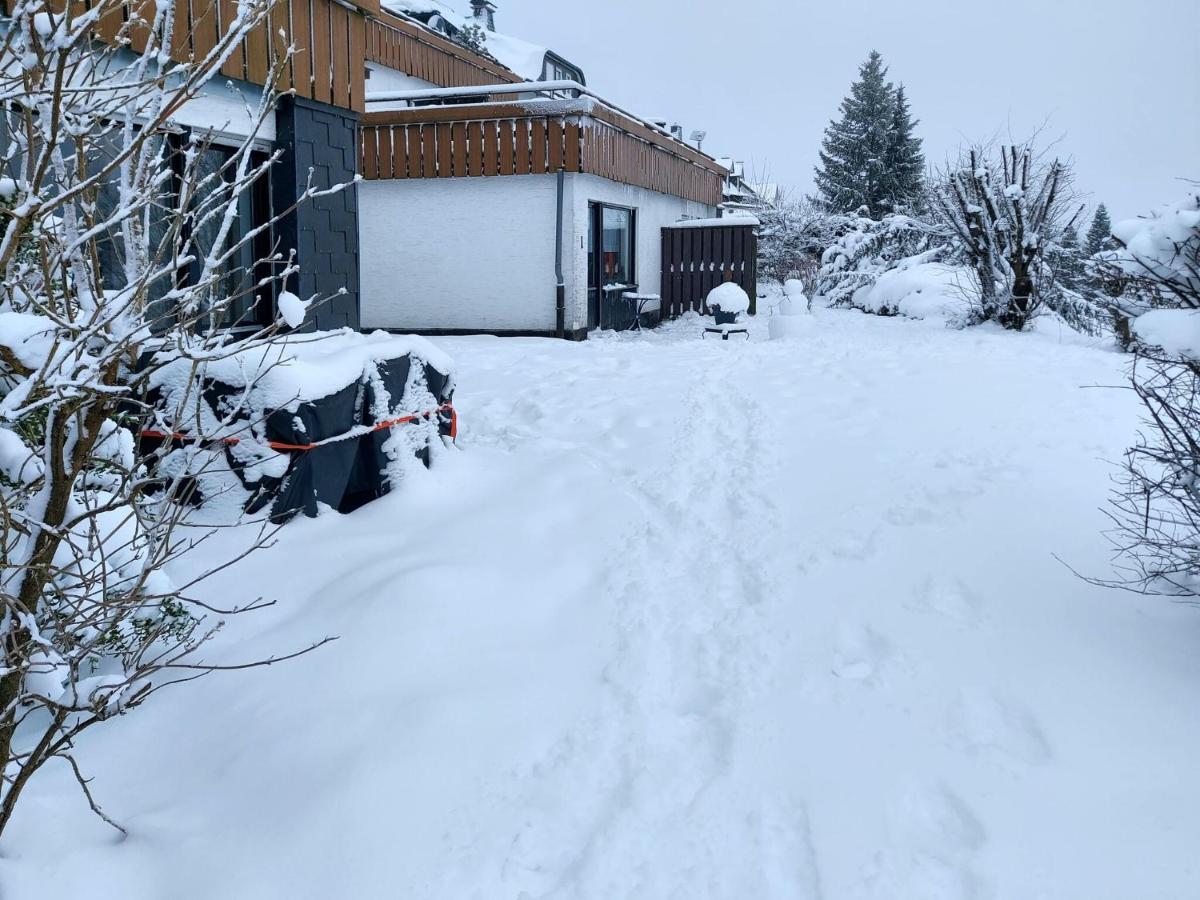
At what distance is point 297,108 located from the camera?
711 centimetres

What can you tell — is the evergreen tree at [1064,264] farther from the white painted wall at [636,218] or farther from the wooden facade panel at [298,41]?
the wooden facade panel at [298,41]

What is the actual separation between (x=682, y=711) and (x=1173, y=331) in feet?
6.71

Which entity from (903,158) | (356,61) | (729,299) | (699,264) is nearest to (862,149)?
(903,158)

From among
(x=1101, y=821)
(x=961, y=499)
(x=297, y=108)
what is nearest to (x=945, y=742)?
(x=1101, y=821)

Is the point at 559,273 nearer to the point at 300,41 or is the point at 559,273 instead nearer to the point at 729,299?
the point at 729,299

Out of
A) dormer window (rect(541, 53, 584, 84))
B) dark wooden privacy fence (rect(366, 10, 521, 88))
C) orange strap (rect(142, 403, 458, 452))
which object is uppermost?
dormer window (rect(541, 53, 584, 84))

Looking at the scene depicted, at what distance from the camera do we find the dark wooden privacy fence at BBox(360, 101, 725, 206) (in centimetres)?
1177

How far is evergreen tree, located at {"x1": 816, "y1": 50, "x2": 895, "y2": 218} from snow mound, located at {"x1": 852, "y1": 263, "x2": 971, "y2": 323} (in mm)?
15256

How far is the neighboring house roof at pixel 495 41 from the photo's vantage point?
64.5ft

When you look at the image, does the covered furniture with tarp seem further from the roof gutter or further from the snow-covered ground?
the roof gutter

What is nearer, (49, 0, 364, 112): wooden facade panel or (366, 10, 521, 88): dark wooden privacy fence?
(49, 0, 364, 112): wooden facade panel

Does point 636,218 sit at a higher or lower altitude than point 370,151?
lower

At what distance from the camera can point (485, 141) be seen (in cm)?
1197

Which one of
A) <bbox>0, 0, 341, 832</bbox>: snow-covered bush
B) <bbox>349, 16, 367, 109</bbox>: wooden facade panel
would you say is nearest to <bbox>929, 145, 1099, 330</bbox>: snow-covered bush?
<bbox>349, 16, 367, 109</bbox>: wooden facade panel
